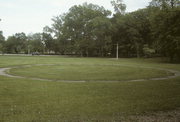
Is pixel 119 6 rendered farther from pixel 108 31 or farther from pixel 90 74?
pixel 90 74

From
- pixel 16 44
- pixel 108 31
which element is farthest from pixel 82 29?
pixel 16 44

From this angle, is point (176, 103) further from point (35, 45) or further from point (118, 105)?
point (35, 45)

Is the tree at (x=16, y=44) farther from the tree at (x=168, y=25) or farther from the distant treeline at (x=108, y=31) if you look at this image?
the tree at (x=168, y=25)

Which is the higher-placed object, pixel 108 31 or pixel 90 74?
pixel 108 31

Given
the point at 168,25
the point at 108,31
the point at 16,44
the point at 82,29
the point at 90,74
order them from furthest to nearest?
the point at 16,44
the point at 82,29
the point at 108,31
the point at 168,25
the point at 90,74

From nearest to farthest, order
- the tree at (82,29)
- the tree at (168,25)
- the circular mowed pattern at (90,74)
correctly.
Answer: the circular mowed pattern at (90,74)
the tree at (168,25)
the tree at (82,29)

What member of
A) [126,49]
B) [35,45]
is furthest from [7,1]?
[35,45]

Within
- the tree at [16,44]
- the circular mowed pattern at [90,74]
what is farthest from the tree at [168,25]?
the tree at [16,44]

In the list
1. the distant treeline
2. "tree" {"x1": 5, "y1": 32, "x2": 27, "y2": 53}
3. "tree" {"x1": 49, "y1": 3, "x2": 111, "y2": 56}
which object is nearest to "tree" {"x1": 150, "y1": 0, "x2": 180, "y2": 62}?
the distant treeline

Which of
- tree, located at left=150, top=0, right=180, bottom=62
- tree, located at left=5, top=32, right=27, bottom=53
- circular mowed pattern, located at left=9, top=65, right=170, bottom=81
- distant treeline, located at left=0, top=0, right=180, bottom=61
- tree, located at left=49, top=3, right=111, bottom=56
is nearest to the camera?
circular mowed pattern, located at left=9, top=65, right=170, bottom=81

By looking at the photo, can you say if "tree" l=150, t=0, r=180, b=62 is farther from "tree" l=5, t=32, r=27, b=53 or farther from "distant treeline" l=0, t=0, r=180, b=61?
"tree" l=5, t=32, r=27, b=53

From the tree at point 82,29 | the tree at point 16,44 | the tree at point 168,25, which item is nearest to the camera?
the tree at point 168,25

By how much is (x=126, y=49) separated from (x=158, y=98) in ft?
153

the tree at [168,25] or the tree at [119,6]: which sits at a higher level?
the tree at [119,6]
